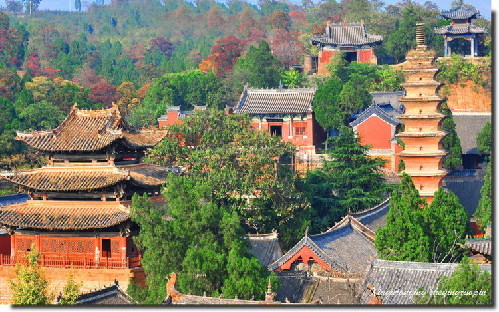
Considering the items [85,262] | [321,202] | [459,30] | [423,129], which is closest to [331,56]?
[459,30]

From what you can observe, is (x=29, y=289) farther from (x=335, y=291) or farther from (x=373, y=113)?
(x=373, y=113)

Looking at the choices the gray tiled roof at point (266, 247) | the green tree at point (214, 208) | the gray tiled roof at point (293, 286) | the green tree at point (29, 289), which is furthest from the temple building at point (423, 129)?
the green tree at point (29, 289)

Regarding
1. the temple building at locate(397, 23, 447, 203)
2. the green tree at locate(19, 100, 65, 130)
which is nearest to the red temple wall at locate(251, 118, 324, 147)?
the green tree at locate(19, 100, 65, 130)

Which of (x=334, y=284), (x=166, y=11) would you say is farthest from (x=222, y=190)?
(x=166, y=11)

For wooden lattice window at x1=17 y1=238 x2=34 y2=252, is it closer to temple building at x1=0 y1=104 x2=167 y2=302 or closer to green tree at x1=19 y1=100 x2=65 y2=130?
temple building at x1=0 y1=104 x2=167 y2=302

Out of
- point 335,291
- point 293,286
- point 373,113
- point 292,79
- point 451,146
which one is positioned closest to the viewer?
point 335,291

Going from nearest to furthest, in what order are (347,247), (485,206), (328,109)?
1. (347,247)
2. (485,206)
3. (328,109)
